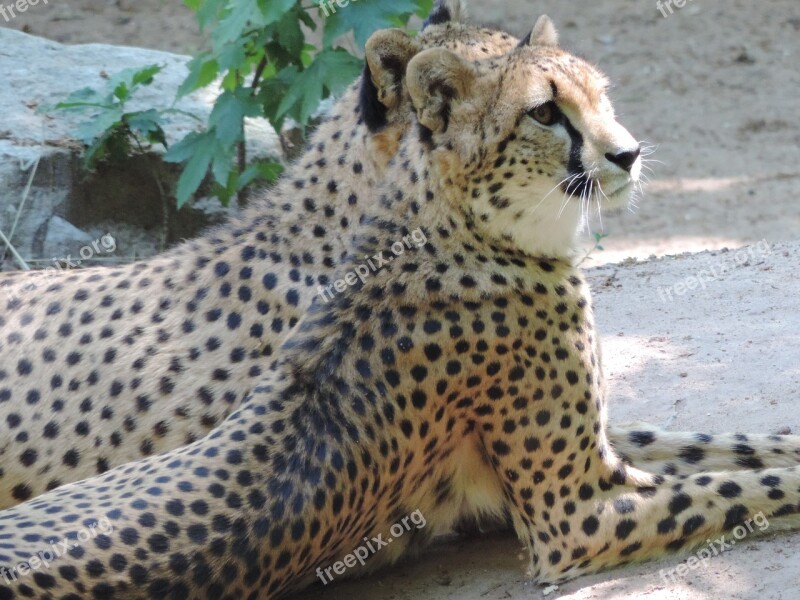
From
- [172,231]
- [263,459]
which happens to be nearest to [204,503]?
[263,459]

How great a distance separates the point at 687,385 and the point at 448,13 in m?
1.65

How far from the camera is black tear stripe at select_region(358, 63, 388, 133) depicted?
13.1ft

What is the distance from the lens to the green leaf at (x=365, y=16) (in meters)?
5.17

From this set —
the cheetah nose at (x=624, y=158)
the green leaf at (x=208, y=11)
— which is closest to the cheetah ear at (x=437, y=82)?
the cheetah nose at (x=624, y=158)

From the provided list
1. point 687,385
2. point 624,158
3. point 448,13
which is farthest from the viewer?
point 687,385

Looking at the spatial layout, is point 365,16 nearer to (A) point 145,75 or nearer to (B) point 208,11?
(B) point 208,11

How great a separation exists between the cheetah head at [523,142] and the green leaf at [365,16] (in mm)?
1579

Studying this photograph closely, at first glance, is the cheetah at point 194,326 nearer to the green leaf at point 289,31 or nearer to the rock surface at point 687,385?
the rock surface at point 687,385

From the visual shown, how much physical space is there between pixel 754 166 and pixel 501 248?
595 cm

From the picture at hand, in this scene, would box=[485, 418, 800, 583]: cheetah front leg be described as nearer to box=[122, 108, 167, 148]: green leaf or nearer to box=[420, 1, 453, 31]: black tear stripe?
box=[420, 1, 453, 31]: black tear stripe

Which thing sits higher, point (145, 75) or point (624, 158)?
point (145, 75)

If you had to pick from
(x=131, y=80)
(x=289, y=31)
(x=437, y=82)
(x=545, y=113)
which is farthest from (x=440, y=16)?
(x=131, y=80)

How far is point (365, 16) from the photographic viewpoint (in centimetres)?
521

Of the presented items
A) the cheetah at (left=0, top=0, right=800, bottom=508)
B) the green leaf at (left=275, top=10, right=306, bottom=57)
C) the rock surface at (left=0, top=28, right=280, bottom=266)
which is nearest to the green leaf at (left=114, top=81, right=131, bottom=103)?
the rock surface at (left=0, top=28, right=280, bottom=266)
